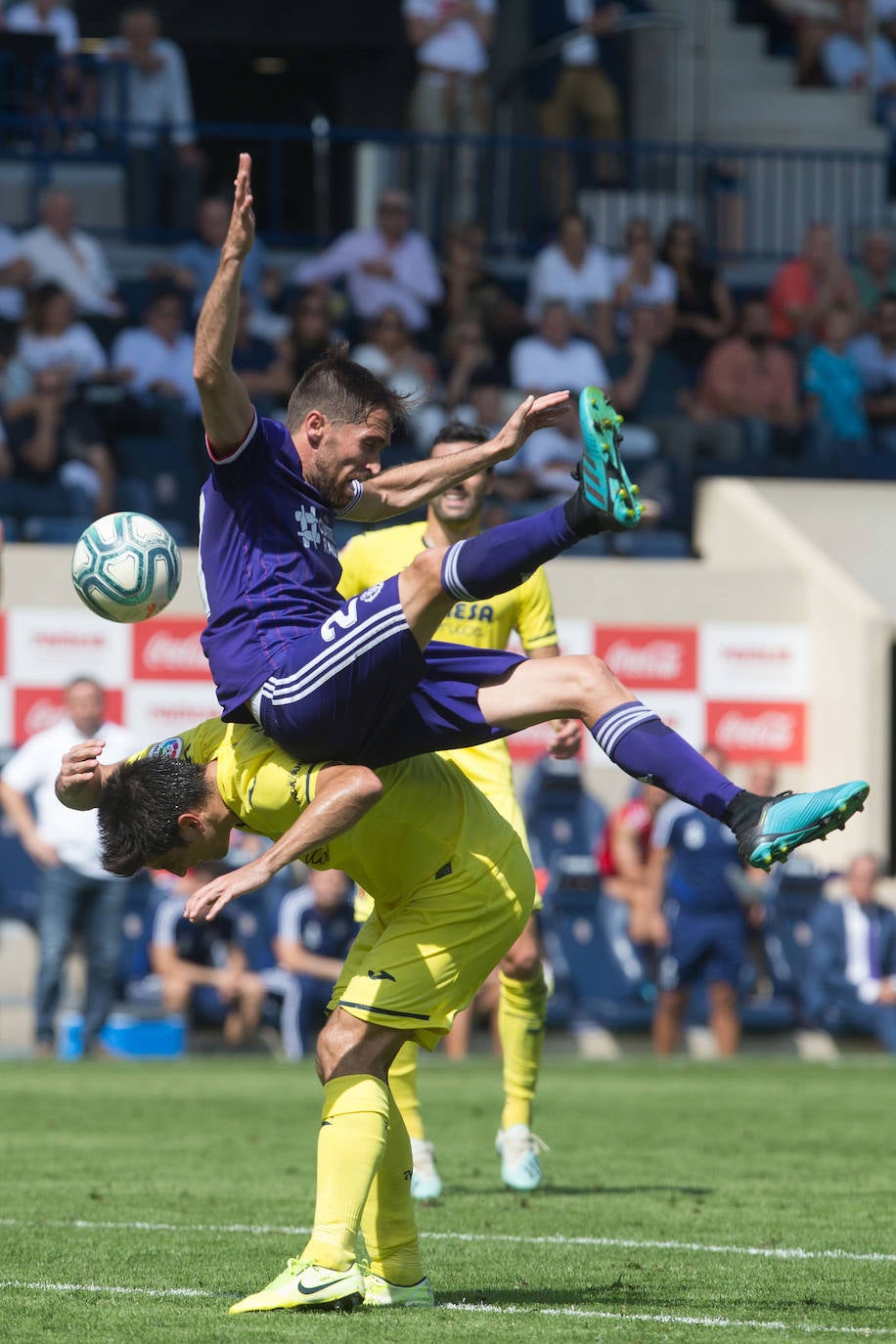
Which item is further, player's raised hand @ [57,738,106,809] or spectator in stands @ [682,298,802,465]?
spectator in stands @ [682,298,802,465]

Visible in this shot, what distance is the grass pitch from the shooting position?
17.0 feet

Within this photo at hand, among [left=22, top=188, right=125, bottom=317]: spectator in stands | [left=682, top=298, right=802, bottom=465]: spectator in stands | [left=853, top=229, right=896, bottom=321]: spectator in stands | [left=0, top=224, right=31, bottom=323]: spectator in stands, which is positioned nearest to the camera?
[left=0, top=224, right=31, bottom=323]: spectator in stands

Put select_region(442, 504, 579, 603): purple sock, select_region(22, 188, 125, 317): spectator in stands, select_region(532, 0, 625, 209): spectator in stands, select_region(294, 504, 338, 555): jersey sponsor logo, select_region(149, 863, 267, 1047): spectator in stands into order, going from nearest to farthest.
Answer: select_region(442, 504, 579, 603): purple sock < select_region(294, 504, 338, 555): jersey sponsor logo < select_region(149, 863, 267, 1047): spectator in stands < select_region(22, 188, 125, 317): spectator in stands < select_region(532, 0, 625, 209): spectator in stands

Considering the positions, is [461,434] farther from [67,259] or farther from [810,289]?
[810,289]

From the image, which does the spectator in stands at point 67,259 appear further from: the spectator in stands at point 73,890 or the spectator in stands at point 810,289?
the spectator in stands at point 810,289

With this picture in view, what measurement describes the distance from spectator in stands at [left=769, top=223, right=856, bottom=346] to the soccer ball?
14.3 meters

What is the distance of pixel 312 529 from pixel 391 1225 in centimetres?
188

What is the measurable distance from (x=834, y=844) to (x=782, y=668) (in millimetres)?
1514

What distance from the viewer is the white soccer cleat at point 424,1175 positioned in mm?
7852

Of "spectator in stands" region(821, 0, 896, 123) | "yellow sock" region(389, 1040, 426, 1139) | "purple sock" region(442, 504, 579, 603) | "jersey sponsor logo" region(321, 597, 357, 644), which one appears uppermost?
"spectator in stands" region(821, 0, 896, 123)

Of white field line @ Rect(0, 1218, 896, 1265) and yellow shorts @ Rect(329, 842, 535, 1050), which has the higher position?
yellow shorts @ Rect(329, 842, 535, 1050)

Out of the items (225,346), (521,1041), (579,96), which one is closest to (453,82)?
(579,96)

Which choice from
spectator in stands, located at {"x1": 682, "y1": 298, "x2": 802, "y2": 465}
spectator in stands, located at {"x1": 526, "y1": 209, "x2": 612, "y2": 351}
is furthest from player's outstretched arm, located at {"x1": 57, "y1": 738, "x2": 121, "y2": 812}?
spectator in stands, located at {"x1": 526, "y1": 209, "x2": 612, "y2": 351}

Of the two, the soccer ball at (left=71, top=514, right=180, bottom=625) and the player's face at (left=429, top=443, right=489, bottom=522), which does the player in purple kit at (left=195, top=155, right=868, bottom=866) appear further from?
the player's face at (left=429, top=443, right=489, bottom=522)
